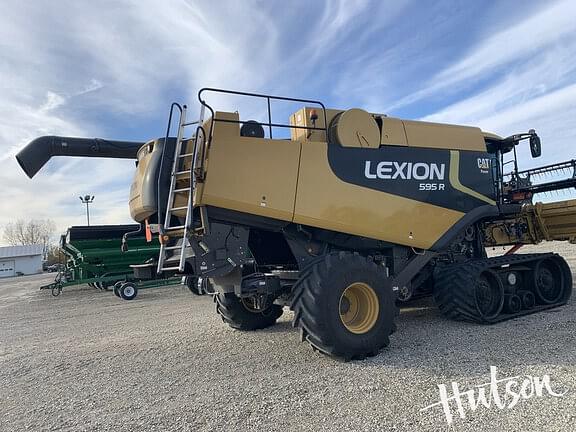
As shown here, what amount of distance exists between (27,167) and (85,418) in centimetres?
525

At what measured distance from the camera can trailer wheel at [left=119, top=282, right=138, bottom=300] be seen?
1595 centimetres

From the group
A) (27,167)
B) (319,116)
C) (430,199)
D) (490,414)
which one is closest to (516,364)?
(490,414)

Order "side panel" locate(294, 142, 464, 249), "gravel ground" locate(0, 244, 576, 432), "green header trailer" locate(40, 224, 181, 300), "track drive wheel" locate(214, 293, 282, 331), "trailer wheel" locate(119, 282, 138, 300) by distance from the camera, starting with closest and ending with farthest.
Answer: "gravel ground" locate(0, 244, 576, 432), "side panel" locate(294, 142, 464, 249), "track drive wheel" locate(214, 293, 282, 331), "trailer wheel" locate(119, 282, 138, 300), "green header trailer" locate(40, 224, 181, 300)

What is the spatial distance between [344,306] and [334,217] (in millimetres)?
1168

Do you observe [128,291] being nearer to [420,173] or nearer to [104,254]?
[104,254]

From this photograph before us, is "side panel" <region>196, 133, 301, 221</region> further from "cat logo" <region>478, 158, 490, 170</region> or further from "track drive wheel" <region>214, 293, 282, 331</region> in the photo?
"cat logo" <region>478, 158, 490, 170</region>

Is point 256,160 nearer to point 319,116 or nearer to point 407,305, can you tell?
point 319,116

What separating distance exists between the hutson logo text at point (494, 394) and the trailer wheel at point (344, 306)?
1340mm

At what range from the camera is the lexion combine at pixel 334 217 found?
5750mm

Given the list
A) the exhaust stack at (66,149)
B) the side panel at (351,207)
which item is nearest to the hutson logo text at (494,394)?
the side panel at (351,207)

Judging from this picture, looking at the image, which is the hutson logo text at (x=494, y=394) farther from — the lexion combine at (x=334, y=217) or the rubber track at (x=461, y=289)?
the rubber track at (x=461, y=289)

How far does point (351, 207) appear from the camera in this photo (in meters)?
6.41

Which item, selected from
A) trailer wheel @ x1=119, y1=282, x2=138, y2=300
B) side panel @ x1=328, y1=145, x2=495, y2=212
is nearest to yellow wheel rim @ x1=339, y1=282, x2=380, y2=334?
side panel @ x1=328, y1=145, x2=495, y2=212

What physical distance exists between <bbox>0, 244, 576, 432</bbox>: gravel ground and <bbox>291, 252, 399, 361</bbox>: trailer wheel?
0.25 m
